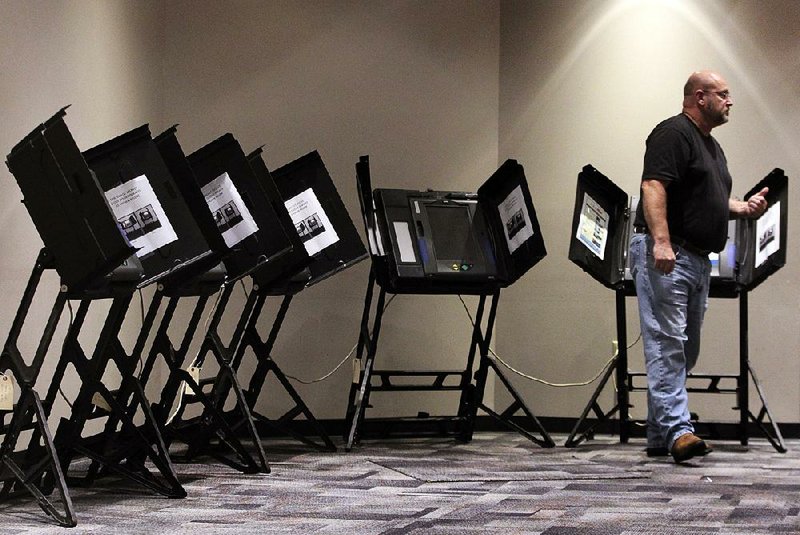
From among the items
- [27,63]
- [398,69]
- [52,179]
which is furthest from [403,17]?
[52,179]

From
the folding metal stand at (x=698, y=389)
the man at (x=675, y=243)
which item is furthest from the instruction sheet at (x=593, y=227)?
the man at (x=675, y=243)

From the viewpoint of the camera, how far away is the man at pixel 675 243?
17.1 ft

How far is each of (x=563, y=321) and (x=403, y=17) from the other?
1888mm

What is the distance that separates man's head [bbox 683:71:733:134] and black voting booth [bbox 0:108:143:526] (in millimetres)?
2802

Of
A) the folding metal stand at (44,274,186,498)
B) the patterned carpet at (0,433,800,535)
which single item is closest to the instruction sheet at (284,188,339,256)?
the patterned carpet at (0,433,800,535)

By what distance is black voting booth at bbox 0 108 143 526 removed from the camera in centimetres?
343

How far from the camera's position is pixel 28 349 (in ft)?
14.8

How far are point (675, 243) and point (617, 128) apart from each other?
1607mm

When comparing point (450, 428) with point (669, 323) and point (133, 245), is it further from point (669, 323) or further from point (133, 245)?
point (133, 245)

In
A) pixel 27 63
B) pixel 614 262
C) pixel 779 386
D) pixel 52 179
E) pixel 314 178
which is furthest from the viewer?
pixel 779 386

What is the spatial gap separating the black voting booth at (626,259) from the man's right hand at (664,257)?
737mm

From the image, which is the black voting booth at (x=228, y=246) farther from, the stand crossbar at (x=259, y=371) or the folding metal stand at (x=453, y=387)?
the folding metal stand at (x=453, y=387)

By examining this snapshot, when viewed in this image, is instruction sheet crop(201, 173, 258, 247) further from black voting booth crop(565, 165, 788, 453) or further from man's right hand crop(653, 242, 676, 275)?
black voting booth crop(565, 165, 788, 453)

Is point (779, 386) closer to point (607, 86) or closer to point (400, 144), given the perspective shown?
point (607, 86)
